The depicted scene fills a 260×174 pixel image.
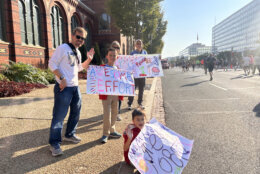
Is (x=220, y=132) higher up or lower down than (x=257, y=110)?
lower down

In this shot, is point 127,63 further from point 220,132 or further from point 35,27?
point 35,27

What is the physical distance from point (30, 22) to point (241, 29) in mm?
124980

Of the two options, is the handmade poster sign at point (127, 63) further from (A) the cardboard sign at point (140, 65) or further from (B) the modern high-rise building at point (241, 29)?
(B) the modern high-rise building at point (241, 29)

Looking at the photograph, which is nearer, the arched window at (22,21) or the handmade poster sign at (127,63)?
the handmade poster sign at (127,63)

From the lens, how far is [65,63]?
3023mm

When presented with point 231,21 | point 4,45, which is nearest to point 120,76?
point 4,45

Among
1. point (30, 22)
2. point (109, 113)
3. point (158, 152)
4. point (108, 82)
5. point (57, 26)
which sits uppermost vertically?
point (57, 26)

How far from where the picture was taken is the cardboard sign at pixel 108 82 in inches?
141

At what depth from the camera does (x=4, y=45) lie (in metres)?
11.7

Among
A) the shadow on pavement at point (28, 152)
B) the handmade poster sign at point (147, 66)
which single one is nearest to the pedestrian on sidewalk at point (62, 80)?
the shadow on pavement at point (28, 152)

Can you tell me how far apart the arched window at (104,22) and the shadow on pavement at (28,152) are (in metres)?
29.0

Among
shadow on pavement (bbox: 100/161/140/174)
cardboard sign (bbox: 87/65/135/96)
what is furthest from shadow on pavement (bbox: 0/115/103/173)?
cardboard sign (bbox: 87/65/135/96)

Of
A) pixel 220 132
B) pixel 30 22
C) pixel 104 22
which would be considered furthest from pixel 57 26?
pixel 220 132

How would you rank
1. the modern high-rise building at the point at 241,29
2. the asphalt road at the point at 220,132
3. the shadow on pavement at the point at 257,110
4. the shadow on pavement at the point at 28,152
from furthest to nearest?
A: 1. the modern high-rise building at the point at 241,29
2. the shadow on pavement at the point at 257,110
3. the asphalt road at the point at 220,132
4. the shadow on pavement at the point at 28,152
